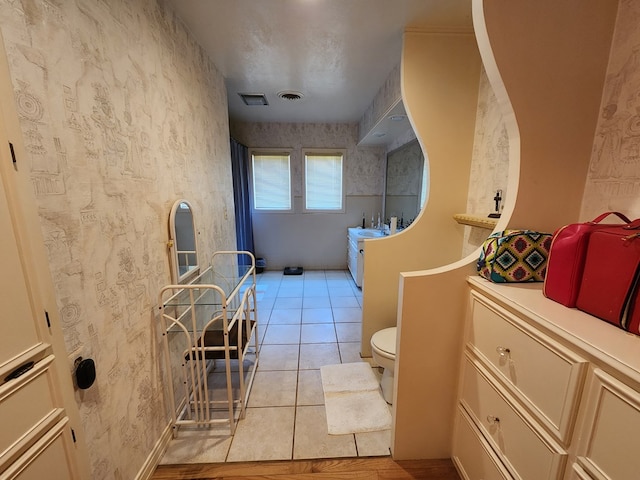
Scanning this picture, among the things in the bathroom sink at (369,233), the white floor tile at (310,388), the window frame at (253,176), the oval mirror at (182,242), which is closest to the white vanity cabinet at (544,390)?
the white floor tile at (310,388)

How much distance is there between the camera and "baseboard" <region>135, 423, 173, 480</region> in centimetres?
127

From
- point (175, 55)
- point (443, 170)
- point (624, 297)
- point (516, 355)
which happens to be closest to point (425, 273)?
point (516, 355)

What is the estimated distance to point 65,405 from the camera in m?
0.83

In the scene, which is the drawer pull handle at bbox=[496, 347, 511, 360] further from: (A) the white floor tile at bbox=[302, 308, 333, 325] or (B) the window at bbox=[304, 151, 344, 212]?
(B) the window at bbox=[304, 151, 344, 212]

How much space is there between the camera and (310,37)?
1.90 meters

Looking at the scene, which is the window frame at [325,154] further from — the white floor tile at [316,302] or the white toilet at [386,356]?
the white toilet at [386,356]

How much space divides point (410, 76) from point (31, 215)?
210 centimetres

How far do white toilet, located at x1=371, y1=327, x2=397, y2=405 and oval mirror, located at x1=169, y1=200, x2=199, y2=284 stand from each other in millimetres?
1344

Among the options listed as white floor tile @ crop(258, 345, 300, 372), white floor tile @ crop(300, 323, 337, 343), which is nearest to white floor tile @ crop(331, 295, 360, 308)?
white floor tile @ crop(300, 323, 337, 343)

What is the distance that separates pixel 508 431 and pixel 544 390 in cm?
27

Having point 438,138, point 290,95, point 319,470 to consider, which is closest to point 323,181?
point 290,95

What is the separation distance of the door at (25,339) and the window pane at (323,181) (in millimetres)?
3973

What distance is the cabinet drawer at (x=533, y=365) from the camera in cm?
71

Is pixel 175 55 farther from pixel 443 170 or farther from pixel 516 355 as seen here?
pixel 516 355
